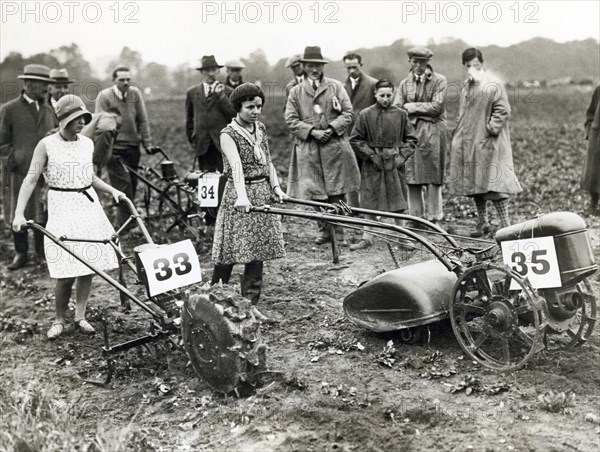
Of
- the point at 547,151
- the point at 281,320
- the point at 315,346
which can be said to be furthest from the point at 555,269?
the point at 547,151

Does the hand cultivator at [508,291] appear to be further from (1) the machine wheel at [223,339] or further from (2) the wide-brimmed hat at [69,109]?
(2) the wide-brimmed hat at [69,109]

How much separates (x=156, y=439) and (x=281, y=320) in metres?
2.24

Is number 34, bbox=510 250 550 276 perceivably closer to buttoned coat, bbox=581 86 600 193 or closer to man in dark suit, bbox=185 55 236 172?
man in dark suit, bbox=185 55 236 172

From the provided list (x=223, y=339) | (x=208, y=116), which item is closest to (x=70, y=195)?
(x=223, y=339)

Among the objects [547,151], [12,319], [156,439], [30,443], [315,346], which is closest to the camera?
[30,443]

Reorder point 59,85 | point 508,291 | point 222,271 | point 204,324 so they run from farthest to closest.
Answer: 1. point 59,85
2. point 222,271
3. point 508,291
4. point 204,324

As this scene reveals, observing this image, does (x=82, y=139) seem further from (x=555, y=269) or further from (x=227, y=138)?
(x=555, y=269)

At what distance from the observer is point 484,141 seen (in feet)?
28.3

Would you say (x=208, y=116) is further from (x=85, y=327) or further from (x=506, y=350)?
(x=506, y=350)

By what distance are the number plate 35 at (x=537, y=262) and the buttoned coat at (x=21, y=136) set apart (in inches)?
251

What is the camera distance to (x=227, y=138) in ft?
19.7

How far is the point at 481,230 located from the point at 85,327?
195 inches

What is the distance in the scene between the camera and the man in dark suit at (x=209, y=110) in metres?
9.91

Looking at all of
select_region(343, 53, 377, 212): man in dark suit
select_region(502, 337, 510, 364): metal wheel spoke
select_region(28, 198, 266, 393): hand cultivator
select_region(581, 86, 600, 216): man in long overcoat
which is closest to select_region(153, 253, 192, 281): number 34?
select_region(28, 198, 266, 393): hand cultivator
